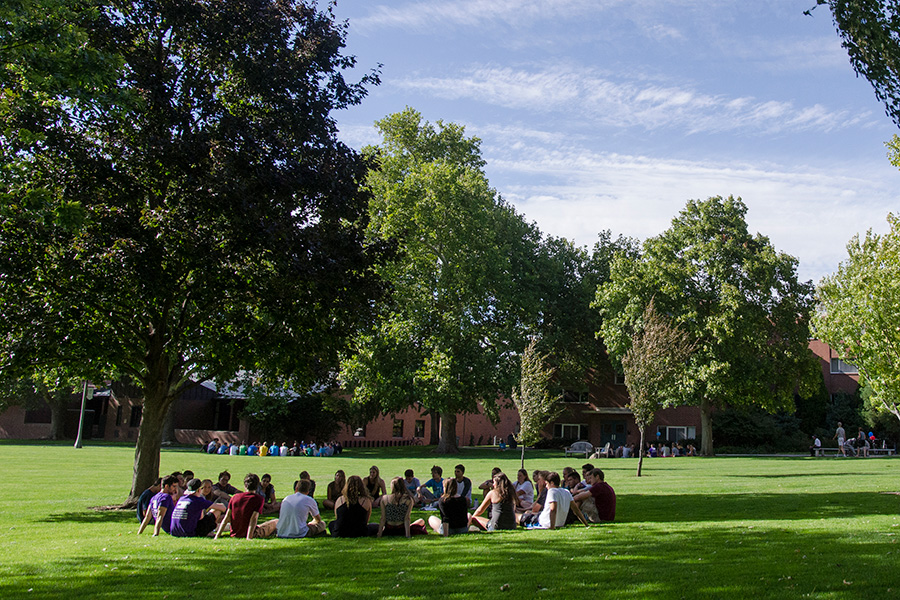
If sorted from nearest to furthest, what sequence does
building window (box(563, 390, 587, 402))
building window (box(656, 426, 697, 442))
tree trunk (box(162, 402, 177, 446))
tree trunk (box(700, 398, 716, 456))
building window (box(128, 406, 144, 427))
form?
tree trunk (box(700, 398, 716, 456)), tree trunk (box(162, 402, 177, 446)), building window (box(656, 426, 697, 442)), building window (box(563, 390, 587, 402)), building window (box(128, 406, 144, 427))

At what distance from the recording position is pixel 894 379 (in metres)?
21.9

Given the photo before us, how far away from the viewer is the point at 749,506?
16.3 metres

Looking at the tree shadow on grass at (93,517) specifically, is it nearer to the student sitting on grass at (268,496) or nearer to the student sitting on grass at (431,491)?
the student sitting on grass at (268,496)

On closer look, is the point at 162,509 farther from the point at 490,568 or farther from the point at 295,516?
the point at 490,568

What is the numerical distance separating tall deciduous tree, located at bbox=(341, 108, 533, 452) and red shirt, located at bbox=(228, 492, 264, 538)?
29.1 m

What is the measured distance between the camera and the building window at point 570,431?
207 feet

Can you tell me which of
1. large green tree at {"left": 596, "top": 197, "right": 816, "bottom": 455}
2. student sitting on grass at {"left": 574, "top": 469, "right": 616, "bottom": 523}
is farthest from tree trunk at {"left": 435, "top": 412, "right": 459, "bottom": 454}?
student sitting on grass at {"left": 574, "top": 469, "right": 616, "bottom": 523}

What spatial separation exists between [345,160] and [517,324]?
32534 mm

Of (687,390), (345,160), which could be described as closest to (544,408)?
(345,160)

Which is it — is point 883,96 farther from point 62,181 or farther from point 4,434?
point 4,434

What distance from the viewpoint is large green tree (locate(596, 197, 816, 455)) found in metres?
45.0

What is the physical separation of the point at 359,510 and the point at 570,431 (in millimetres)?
53611

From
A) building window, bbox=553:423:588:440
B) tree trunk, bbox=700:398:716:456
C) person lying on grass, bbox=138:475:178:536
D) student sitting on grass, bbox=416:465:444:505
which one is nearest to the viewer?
person lying on grass, bbox=138:475:178:536

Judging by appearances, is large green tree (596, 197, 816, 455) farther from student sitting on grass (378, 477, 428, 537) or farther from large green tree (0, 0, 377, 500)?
student sitting on grass (378, 477, 428, 537)
